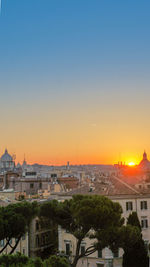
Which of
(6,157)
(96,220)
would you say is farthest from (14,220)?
(6,157)

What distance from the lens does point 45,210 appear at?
19328 mm

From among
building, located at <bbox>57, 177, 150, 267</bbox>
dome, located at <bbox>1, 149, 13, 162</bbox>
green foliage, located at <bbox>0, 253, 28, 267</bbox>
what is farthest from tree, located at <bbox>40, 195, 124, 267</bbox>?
dome, located at <bbox>1, 149, 13, 162</bbox>

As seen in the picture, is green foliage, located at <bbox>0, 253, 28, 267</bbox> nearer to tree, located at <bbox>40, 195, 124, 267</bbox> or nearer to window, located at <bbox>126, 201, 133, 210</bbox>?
tree, located at <bbox>40, 195, 124, 267</bbox>

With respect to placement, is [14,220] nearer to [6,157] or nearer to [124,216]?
[124,216]

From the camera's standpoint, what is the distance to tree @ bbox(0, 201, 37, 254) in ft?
53.6

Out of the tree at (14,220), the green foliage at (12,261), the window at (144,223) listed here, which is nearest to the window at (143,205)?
the window at (144,223)

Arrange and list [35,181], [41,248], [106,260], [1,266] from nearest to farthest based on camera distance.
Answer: [1,266], [106,260], [41,248], [35,181]

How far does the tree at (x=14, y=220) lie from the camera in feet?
53.6

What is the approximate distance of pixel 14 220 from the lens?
16766mm

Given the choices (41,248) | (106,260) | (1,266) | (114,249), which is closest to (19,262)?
(1,266)

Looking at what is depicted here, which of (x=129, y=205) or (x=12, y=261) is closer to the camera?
(x=12, y=261)

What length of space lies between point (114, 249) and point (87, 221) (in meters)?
1.92

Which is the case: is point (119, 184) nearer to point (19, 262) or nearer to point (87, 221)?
point (87, 221)

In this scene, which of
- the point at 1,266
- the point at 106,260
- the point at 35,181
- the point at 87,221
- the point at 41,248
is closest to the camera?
the point at 1,266
